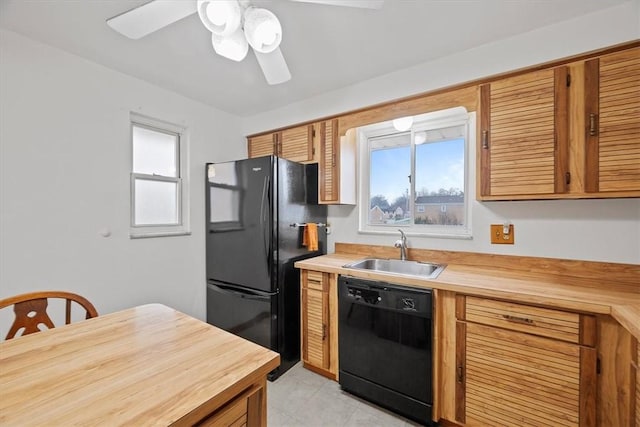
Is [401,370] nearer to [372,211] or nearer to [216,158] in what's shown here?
[372,211]

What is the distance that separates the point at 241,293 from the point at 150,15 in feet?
6.41

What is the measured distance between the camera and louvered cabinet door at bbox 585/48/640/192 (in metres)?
1.34

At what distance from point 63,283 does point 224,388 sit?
1820 mm

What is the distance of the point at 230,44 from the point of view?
3.73 ft

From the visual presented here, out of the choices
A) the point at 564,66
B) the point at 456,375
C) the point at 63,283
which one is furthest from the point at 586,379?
the point at 63,283

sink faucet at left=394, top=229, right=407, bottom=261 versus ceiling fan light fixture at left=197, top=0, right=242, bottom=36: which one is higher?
ceiling fan light fixture at left=197, top=0, right=242, bottom=36

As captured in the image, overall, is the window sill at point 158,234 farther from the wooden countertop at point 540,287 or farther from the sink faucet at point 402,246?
the sink faucet at point 402,246

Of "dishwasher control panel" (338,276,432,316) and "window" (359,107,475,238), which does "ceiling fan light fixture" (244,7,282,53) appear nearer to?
"dishwasher control panel" (338,276,432,316)

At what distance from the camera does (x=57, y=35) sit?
5.39 ft

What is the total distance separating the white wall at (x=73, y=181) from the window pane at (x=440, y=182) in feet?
7.31

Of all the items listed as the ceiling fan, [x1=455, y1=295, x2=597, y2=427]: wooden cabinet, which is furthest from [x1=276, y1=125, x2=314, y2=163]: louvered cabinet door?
[x1=455, y1=295, x2=597, y2=427]: wooden cabinet

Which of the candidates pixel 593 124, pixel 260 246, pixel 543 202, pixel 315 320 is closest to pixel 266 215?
pixel 260 246

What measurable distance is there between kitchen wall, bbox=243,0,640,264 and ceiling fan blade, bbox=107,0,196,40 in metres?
1.46

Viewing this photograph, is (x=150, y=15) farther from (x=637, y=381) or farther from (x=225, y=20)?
(x=637, y=381)
